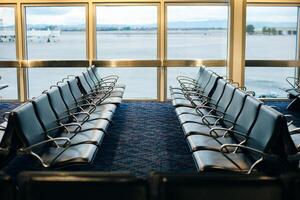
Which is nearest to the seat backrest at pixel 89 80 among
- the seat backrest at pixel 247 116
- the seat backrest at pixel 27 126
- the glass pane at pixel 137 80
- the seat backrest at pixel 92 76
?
the seat backrest at pixel 92 76

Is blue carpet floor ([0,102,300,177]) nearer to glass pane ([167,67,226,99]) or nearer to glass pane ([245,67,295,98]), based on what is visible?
glass pane ([167,67,226,99])

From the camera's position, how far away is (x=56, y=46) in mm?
9250

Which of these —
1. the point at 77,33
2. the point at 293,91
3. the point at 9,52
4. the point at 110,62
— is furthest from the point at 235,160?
the point at 9,52

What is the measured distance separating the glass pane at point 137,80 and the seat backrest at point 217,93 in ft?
9.27

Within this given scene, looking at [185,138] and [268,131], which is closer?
[268,131]

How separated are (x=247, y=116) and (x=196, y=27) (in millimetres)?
5588

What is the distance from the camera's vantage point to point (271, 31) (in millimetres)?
9242

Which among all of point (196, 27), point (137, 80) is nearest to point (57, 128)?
point (137, 80)

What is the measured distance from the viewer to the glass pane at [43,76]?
888cm

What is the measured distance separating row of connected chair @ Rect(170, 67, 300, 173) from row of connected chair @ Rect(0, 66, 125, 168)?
984 mm

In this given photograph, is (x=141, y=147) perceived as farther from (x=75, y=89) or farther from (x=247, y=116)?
(x=247, y=116)

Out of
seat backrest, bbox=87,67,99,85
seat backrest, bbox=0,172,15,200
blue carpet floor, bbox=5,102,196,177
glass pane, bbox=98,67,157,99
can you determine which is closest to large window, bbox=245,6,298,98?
glass pane, bbox=98,67,157,99

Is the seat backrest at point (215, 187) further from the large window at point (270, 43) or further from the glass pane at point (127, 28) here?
the large window at point (270, 43)

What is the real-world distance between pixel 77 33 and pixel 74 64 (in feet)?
2.20
